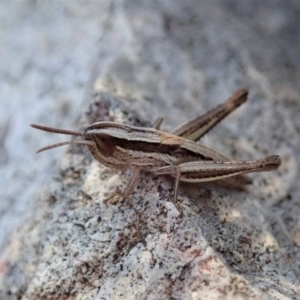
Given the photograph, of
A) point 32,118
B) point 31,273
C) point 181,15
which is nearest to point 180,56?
point 181,15

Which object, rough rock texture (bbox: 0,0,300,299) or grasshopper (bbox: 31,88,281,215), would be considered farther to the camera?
grasshopper (bbox: 31,88,281,215)

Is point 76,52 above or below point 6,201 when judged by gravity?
above

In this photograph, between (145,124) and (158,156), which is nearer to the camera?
(158,156)

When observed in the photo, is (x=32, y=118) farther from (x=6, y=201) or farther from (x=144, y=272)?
(x=144, y=272)

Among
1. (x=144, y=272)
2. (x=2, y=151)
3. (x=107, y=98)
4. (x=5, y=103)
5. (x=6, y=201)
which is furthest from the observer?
(x=5, y=103)

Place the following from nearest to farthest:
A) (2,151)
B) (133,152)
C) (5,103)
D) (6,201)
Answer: (133,152) → (6,201) → (2,151) → (5,103)

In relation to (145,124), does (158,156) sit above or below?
below
